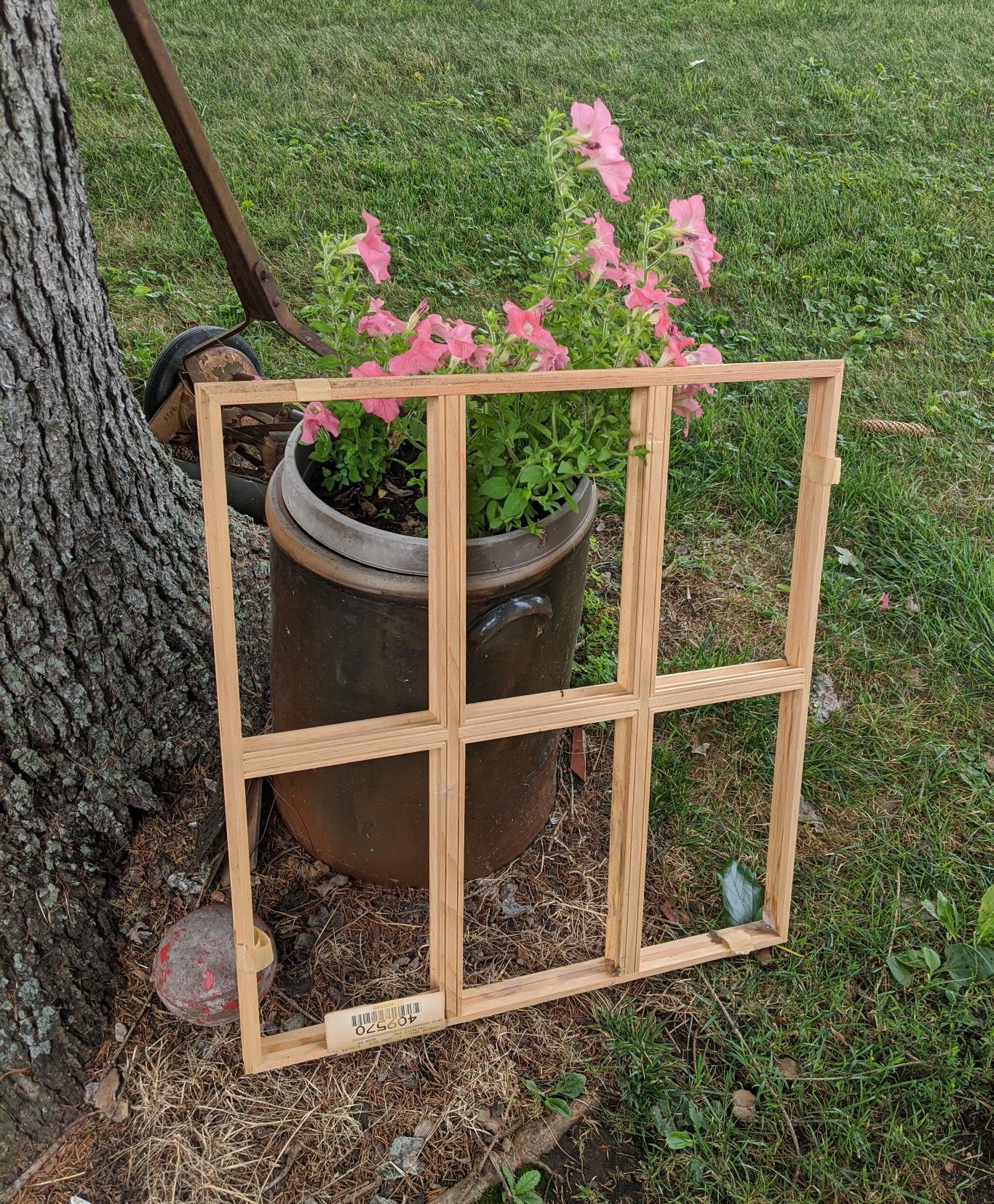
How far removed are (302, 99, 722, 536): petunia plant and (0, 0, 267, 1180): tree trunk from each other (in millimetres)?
433

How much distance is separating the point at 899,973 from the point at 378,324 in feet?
4.94

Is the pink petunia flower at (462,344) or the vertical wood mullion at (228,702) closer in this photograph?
the vertical wood mullion at (228,702)

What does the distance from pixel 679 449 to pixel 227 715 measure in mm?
2082

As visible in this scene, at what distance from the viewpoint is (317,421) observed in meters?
1.63

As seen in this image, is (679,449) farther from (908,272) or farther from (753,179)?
(753,179)

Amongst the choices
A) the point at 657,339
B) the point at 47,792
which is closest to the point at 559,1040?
the point at 47,792

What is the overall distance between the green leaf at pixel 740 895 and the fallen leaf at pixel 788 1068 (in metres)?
0.28

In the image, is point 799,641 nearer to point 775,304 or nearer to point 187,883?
point 187,883

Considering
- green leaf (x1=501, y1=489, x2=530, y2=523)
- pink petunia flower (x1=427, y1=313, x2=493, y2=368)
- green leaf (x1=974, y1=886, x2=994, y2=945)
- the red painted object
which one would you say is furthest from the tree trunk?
green leaf (x1=974, y1=886, x2=994, y2=945)

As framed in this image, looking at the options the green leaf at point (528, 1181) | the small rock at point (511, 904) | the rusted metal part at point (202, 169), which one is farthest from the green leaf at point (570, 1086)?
the rusted metal part at point (202, 169)

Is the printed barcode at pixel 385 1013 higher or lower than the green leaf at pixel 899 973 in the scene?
higher

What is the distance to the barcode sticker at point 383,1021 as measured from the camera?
5.46 ft

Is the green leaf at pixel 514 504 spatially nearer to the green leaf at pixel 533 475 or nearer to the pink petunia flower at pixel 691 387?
the green leaf at pixel 533 475

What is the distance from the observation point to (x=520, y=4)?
262 inches
